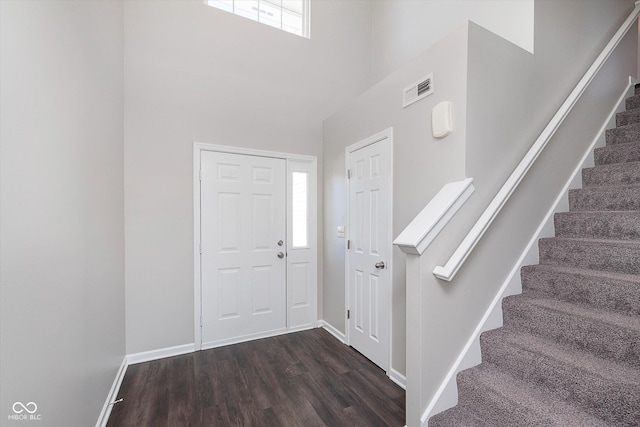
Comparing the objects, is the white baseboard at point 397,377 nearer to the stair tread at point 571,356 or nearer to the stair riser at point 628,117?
the stair tread at point 571,356

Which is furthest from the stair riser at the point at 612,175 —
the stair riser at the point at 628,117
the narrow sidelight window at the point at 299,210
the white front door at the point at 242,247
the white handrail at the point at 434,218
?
the white front door at the point at 242,247

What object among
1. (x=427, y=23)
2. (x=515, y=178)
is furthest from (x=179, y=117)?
(x=515, y=178)

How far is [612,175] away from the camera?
2289mm

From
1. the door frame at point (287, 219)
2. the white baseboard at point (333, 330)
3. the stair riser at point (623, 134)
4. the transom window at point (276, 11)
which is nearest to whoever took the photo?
the stair riser at point (623, 134)

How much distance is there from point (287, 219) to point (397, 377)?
6.56ft

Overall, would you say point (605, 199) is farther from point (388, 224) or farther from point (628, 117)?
point (388, 224)

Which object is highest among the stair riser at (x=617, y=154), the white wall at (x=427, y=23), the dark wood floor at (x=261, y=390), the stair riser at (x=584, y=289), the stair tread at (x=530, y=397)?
the white wall at (x=427, y=23)

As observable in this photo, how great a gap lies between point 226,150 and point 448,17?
2.72 metres

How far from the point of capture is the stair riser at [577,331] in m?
1.37

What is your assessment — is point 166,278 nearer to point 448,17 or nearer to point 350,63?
point 350,63

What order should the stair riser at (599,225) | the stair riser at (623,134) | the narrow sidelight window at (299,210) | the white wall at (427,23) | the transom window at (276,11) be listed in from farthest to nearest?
the narrow sidelight window at (299,210)
the transom window at (276,11)
the stair riser at (623,134)
the white wall at (427,23)
the stair riser at (599,225)

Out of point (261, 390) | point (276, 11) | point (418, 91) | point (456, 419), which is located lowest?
point (261, 390)

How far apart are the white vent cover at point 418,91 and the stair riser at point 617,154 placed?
1.91 m

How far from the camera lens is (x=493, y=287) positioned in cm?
192
